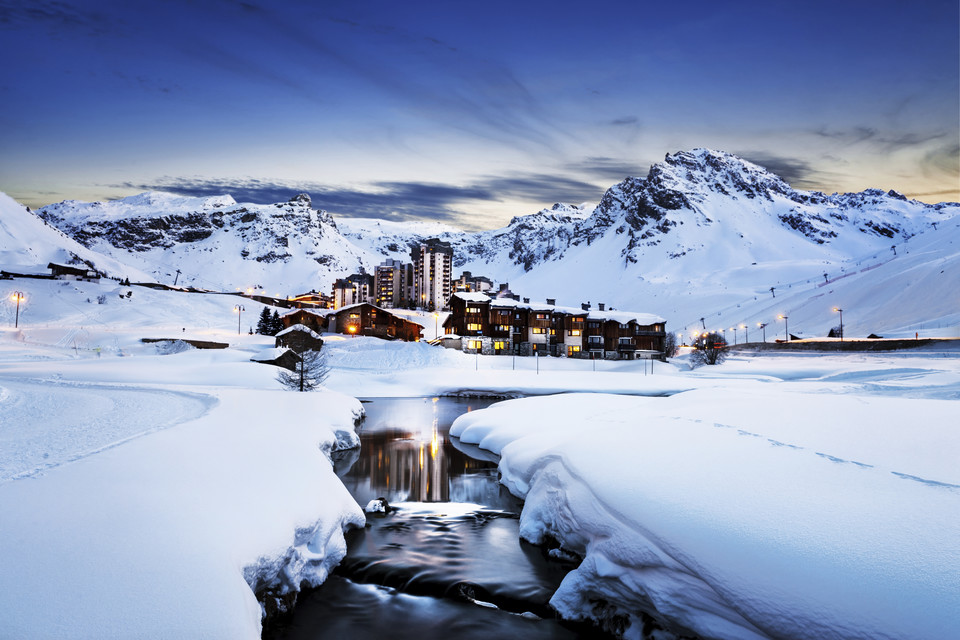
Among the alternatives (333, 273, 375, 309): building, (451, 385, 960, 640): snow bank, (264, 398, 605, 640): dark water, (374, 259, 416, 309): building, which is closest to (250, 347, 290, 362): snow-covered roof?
(264, 398, 605, 640): dark water

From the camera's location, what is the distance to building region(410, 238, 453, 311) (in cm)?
15562

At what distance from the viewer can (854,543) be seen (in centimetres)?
763

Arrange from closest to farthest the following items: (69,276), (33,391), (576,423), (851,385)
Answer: (576,423), (33,391), (851,385), (69,276)

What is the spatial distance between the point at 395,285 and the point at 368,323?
71394 millimetres

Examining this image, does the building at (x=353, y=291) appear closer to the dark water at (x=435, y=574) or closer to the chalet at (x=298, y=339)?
the chalet at (x=298, y=339)

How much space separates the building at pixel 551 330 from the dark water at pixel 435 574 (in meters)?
62.5

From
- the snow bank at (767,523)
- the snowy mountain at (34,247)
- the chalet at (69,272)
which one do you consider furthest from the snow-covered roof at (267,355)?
the snowy mountain at (34,247)

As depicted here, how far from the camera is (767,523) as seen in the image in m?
8.55

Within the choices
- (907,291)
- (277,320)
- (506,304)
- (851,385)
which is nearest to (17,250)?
(277,320)

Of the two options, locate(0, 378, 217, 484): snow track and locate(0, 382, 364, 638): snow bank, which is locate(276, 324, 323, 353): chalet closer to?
locate(0, 378, 217, 484): snow track

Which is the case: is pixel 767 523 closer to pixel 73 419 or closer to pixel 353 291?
pixel 73 419

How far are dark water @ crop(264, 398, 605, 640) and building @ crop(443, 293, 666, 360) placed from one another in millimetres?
62489

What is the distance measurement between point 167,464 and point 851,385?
156ft

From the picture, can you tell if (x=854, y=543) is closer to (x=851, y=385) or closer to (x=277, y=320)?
(x=851, y=385)
